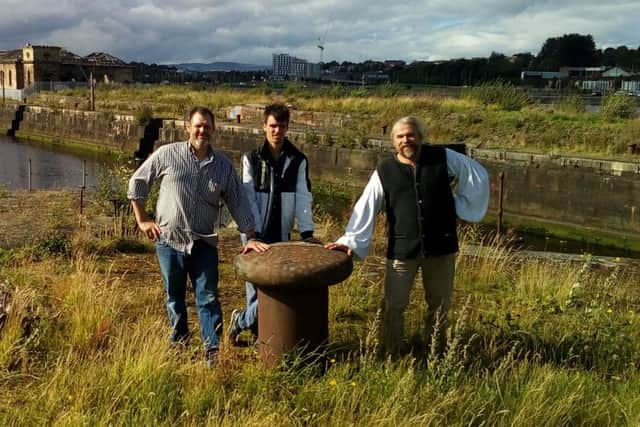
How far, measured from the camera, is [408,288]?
4258 millimetres

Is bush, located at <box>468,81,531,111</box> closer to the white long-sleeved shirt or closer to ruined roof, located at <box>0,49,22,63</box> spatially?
the white long-sleeved shirt

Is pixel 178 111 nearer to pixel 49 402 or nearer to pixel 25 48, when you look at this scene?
pixel 49 402

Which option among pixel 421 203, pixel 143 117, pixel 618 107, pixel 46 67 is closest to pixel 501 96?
pixel 618 107

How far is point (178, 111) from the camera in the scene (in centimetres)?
3441

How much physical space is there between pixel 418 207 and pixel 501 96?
21.6 m

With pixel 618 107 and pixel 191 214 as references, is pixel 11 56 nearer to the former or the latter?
pixel 618 107

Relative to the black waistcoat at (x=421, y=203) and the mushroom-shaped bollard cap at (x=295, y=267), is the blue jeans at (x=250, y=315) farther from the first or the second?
the black waistcoat at (x=421, y=203)

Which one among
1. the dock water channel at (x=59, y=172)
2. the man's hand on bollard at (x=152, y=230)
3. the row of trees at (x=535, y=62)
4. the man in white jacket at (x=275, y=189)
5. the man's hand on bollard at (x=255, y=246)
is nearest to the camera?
the man's hand on bollard at (x=255, y=246)

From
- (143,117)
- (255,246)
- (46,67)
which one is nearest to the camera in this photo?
(255,246)

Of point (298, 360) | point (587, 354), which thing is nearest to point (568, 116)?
point (587, 354)

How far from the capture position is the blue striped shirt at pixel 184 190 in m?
4.23

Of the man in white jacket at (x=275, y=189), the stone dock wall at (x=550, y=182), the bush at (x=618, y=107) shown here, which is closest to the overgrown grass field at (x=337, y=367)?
the man in white jacket at (x=275, y=189)

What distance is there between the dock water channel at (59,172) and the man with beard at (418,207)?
913 centimetres

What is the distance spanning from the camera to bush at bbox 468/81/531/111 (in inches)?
930
